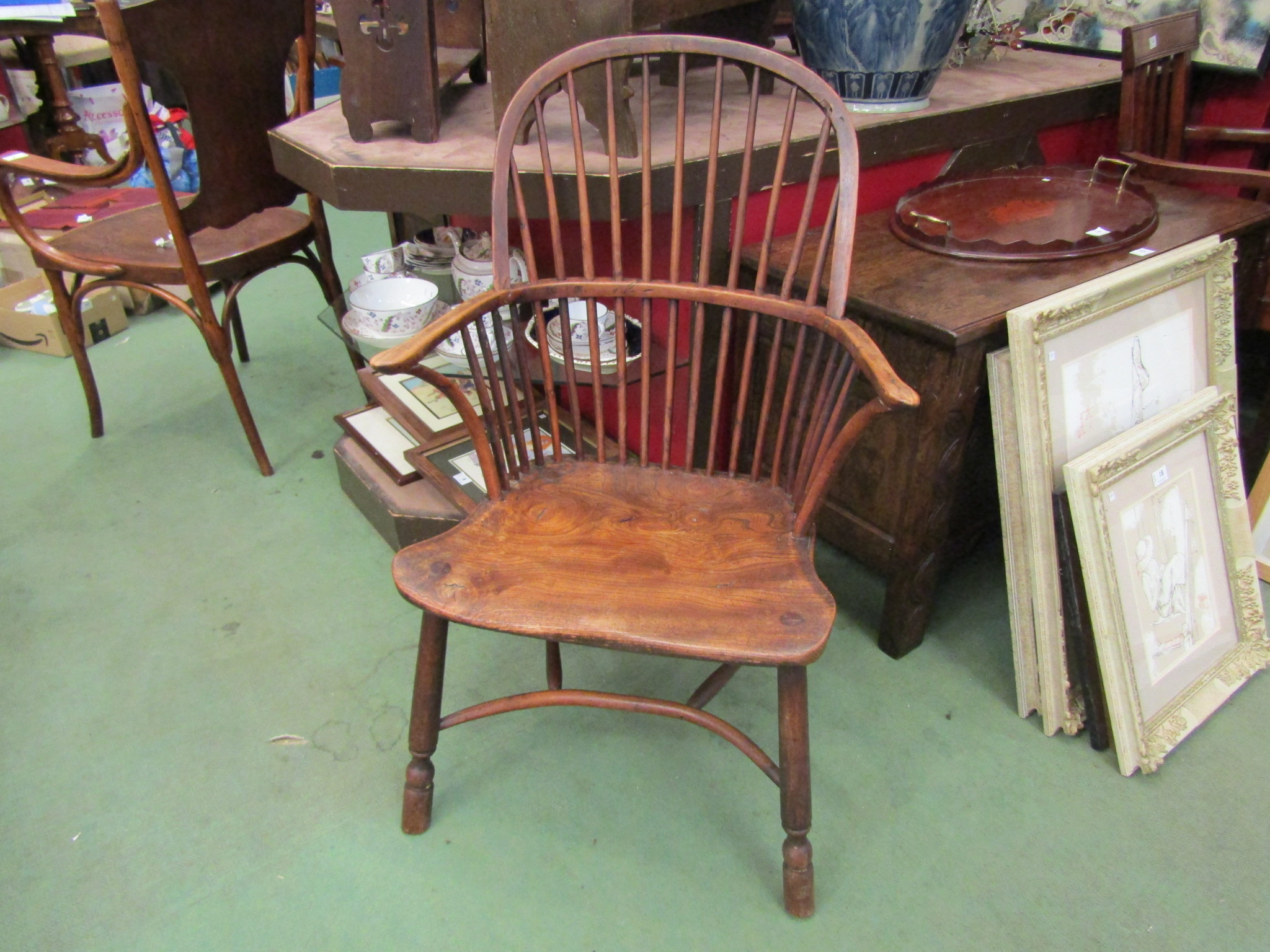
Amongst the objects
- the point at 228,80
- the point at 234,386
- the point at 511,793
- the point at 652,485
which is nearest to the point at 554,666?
the point at 511,793

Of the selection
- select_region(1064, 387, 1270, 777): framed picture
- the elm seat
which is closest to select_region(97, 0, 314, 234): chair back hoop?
the elm seat

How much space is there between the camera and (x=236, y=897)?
1232 millimetres

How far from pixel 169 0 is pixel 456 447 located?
3.24ft

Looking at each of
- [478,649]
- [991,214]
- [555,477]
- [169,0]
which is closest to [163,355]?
[169,0]

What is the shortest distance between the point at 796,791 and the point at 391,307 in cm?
129

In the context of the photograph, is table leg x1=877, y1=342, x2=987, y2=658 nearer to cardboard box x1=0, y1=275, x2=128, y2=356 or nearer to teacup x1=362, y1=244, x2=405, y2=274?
teacup x1=362, y1=244, x2=405, y2=274

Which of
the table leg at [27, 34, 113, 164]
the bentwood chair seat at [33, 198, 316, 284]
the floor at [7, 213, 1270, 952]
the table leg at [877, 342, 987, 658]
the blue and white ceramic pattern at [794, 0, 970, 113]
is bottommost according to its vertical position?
the floor at [7, 213, 1270, 952]

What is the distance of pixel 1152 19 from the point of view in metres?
2.13

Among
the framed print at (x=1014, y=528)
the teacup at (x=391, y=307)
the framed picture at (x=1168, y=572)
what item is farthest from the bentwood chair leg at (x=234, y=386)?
the framed picture at (x=1168, y=572)

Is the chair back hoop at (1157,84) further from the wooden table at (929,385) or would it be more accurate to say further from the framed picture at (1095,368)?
the framed picture at (1095,368)

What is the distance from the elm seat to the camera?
1000mm

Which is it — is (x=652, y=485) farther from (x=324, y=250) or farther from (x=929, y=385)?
(x=324, y=250)

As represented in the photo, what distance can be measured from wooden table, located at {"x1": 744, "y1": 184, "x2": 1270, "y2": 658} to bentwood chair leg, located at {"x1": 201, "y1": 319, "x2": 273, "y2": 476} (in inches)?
47.9

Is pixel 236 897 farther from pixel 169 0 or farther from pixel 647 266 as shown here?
pixel 169 0
